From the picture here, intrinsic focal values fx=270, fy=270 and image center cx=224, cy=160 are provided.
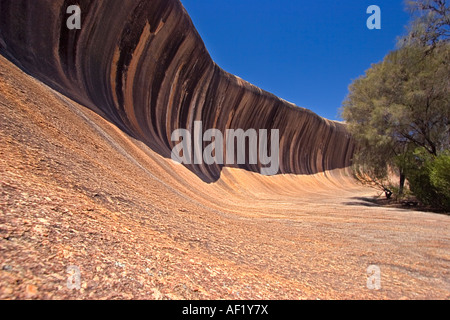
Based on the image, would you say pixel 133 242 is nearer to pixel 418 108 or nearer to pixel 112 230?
pixel 112 230

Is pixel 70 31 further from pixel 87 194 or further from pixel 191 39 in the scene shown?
pixel 87 194

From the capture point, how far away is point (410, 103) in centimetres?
1059

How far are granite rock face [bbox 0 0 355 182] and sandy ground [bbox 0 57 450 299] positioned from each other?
3718 mm

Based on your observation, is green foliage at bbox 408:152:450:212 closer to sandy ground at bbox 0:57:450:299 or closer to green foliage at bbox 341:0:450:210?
green foliage at bbox 341:0:450:210

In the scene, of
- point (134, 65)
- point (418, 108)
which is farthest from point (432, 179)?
Result: point (134, 65)

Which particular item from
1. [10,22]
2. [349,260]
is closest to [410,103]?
[349,260]

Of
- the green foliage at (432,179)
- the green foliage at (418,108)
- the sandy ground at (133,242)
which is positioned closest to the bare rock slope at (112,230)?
the sandy ground at (133,242)

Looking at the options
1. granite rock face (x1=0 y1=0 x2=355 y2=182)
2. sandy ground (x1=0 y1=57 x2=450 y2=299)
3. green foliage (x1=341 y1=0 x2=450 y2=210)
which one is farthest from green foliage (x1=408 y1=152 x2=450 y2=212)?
granite rock face (x1=0 y1=0 x2=355 y2=182)

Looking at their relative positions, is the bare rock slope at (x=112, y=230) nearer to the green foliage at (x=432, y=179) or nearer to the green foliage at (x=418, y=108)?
the green foliage at (x=432, y=179)

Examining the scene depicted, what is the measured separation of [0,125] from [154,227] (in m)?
2.16

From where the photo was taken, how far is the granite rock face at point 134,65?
317 inches

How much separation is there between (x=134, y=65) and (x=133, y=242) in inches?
442

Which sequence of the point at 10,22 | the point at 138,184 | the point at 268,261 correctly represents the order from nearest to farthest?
the point at 268,261, the point at 138,184, the point at 10,22

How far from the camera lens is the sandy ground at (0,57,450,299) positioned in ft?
5.56
